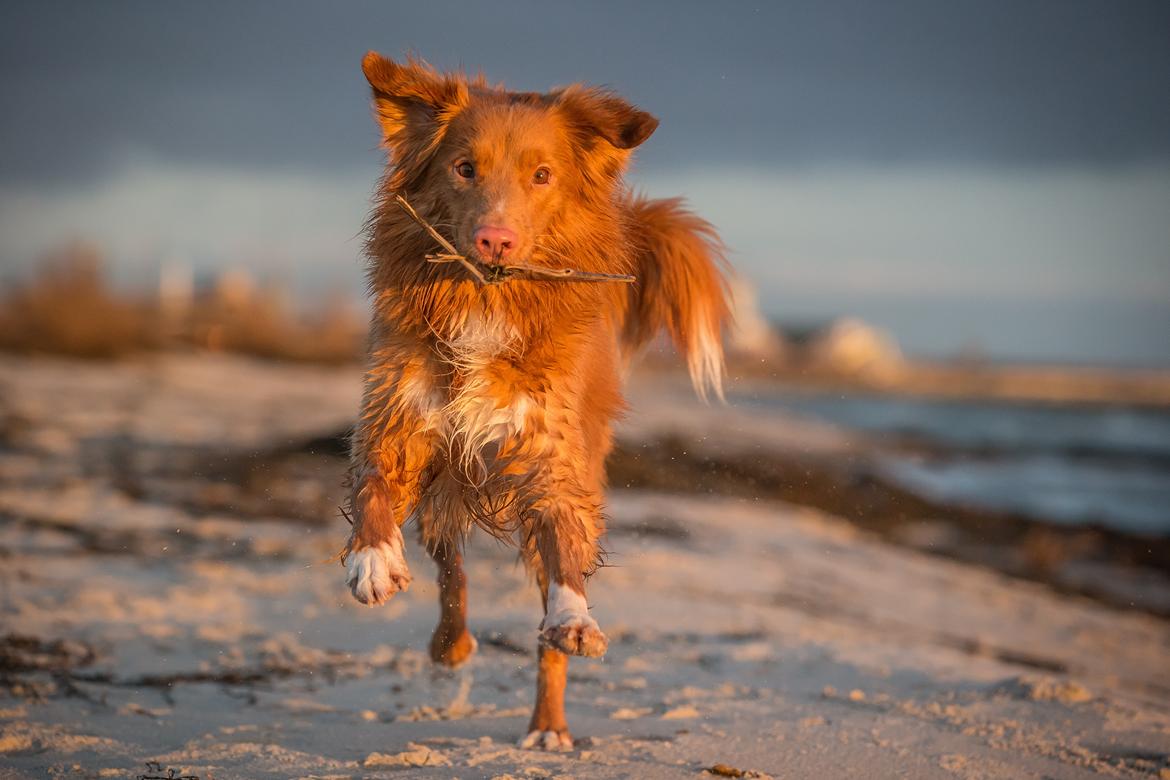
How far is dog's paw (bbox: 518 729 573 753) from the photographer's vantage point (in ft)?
13.8

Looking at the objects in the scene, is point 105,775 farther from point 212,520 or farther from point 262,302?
point 262,302

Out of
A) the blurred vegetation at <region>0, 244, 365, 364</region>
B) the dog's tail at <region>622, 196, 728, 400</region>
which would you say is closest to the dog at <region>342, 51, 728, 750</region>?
the dog's tail at <region>622, 196, 728, 400</region>

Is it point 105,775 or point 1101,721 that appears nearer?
→ point 105,775

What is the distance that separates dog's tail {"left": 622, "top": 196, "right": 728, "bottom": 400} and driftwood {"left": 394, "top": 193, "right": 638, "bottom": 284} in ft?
4.25

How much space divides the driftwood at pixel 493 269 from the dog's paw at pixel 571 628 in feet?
3.78

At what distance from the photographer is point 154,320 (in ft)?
78.7

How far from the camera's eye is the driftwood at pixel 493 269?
4.03 metres

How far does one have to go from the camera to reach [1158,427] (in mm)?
38688

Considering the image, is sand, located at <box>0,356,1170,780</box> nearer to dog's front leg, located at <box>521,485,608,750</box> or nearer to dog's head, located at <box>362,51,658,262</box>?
dog's front leg, located at <box>521,485,608,750</box>

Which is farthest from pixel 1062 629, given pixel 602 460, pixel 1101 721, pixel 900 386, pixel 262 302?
pixel 900 386

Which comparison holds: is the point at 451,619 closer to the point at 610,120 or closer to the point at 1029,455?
the point at 610,120

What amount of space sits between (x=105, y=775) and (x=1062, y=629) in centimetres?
721

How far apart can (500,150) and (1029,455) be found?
24.7 metres

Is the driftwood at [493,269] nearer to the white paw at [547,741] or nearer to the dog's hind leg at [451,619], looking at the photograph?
the dog's hind leg at [451,619]
